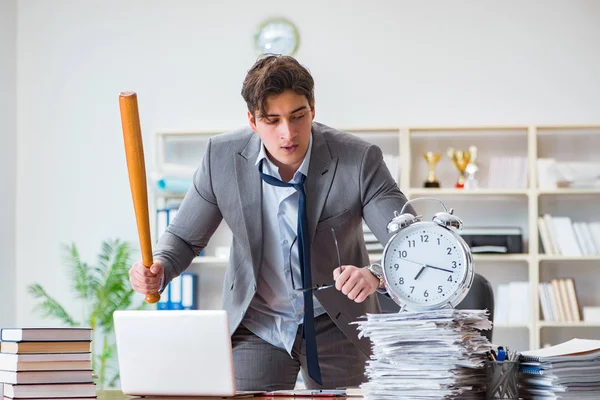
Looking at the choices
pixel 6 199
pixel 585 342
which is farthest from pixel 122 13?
pixel 585 342

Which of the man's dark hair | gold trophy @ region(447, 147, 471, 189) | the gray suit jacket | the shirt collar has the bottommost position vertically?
the gray suit jacket

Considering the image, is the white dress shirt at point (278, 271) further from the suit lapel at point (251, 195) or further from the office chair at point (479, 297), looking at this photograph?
the office chair at point (479, 297)

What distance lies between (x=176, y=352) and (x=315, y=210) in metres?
0.69

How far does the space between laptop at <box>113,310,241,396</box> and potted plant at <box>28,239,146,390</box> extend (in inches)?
134

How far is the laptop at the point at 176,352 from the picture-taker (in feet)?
6.28

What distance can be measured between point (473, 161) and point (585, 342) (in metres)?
3.48

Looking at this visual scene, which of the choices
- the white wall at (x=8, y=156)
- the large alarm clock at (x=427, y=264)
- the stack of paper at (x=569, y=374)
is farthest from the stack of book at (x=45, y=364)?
the white wall at (x=8, y=156)

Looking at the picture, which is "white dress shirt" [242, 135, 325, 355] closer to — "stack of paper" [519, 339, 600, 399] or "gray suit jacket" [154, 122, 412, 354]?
"gray suit jacket" [154, 122, 412, 354]

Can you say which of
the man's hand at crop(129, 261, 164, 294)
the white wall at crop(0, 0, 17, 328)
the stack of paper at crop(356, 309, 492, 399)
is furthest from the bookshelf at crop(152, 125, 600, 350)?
the stack of paper at crop(356, 309, 492, 399)

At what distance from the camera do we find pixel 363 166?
2488mm

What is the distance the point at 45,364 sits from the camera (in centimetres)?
186

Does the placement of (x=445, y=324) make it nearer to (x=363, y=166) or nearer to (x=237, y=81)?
(x=363, y=166)

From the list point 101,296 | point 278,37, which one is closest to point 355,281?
point 101,296

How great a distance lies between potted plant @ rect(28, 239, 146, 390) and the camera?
5.33 m
